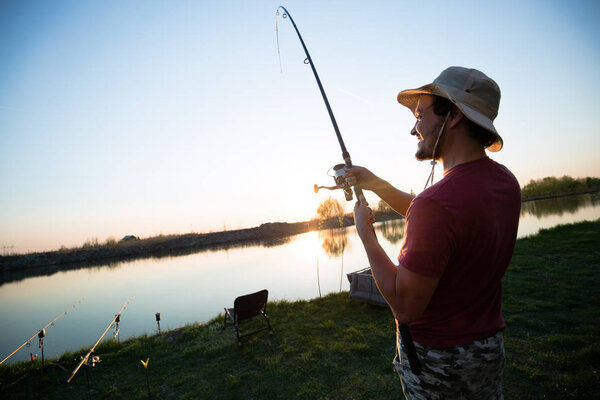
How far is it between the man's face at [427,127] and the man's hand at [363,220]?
0.46 m

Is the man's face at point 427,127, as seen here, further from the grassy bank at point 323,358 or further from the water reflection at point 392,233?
the water reflection at point 392,233

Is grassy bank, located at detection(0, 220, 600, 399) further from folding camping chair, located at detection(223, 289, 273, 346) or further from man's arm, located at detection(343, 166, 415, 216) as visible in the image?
man's arm, located at detection(343, 166, 415, 216)

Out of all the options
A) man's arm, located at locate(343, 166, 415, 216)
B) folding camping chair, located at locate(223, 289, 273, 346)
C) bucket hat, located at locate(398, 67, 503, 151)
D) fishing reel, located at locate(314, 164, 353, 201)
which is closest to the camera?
bucket hat, located at locate(398, 67, 503, 151)

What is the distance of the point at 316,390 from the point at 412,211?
15.4ft

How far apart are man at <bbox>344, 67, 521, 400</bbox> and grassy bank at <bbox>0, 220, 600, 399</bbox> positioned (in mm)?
3712

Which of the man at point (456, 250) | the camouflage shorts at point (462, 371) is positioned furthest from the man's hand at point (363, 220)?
the camouflage shorts at point (462, 371)

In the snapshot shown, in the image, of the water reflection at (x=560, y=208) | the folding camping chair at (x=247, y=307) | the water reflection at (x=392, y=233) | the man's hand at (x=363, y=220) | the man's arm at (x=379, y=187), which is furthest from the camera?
the water reflection at (x=560, y=208)

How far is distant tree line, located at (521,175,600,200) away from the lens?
247ft

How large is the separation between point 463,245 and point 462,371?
25.0 inches

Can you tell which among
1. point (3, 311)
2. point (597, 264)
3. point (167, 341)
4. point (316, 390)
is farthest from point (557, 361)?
point (3, 311)

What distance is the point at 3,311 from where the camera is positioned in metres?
17.2

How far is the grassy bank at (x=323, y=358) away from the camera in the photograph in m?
4.28

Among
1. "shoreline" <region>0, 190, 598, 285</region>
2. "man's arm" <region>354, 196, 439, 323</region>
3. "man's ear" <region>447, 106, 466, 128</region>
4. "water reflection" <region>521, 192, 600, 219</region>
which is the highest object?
"man's ear" <region>447, 106, 466, 128</region>

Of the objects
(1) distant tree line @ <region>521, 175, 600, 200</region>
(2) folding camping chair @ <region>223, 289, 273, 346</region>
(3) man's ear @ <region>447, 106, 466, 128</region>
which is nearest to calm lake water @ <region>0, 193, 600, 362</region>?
(2) folding camping chair @ <region>223, 289, 273, 346</region>
